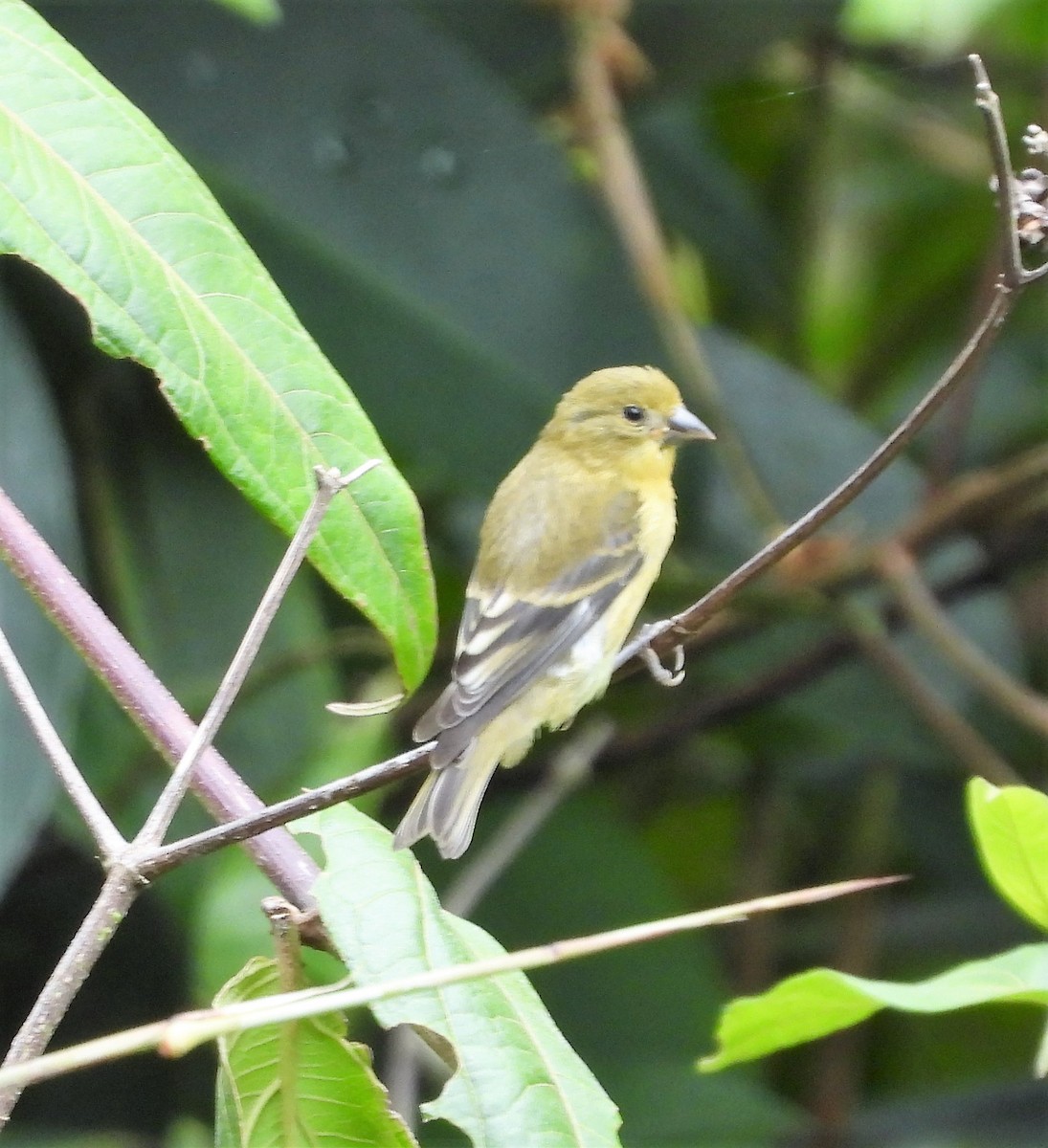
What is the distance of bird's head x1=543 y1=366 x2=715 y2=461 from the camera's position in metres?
2.44

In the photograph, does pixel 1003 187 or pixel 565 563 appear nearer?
Result: pixel 1003 187

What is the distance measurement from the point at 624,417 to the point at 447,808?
36.4 inches

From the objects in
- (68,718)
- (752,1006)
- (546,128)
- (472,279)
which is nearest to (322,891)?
(752,1006)

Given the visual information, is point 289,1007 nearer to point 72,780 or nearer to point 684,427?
point 72,780

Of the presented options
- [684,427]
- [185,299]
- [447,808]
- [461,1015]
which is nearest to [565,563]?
[684,427]

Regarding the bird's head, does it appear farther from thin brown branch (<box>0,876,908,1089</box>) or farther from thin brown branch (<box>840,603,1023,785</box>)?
thin brown branch (<box>0,876,908,1089</box>)

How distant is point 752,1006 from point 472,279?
1565 millimetres

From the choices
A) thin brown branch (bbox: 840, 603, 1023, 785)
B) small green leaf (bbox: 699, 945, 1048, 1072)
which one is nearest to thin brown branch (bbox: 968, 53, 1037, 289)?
small green leaf (bbox: 699, 945, 1048, 1072)

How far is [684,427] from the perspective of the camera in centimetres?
245

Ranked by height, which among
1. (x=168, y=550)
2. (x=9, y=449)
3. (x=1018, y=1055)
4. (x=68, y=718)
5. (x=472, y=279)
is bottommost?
(x=1018, y=1055)

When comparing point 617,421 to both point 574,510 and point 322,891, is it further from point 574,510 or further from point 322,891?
point 322,891

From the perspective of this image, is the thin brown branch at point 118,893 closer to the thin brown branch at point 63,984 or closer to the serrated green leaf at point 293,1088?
the thin brown branch at point 63,984

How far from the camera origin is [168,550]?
2.25 metres

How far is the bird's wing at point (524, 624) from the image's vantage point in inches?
75.9
